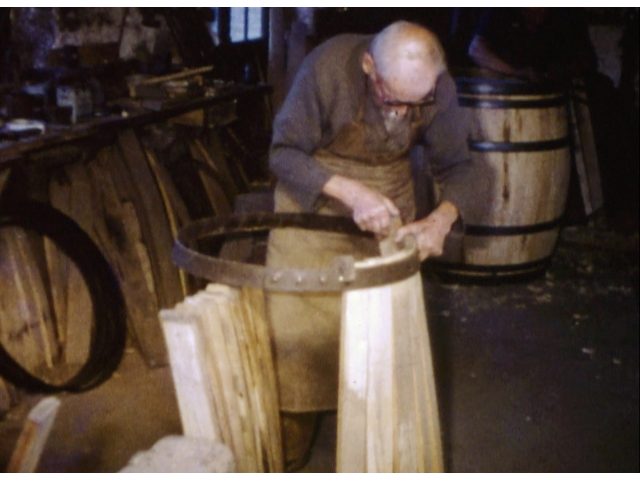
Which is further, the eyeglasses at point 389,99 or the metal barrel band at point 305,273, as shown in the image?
the eyeglasses at point 389,99

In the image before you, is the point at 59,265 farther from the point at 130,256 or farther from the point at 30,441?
the point at 30,441

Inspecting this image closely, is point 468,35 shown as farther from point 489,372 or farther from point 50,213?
point 50,213

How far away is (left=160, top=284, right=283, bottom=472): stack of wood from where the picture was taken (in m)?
1.95

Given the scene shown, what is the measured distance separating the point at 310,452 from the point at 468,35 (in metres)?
5.64

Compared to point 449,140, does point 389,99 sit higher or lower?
higher

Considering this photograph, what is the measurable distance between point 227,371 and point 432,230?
0.88m

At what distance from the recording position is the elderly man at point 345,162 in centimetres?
244

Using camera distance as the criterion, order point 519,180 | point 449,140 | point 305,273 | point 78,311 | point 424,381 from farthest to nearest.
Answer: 1. point 519,180
2. point 78,311
3. point 449,140
4. point 424,381
5. point 305,273

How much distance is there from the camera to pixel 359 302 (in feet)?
6.57

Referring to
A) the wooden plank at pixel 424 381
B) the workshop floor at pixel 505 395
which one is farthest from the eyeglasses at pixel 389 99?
the workshop floor at pixel 505 395

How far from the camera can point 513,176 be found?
196 inches

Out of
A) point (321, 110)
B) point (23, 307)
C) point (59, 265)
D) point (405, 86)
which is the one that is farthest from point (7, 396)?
point (405, 86)

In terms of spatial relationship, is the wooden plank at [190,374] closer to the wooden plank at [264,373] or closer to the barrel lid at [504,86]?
the wooden plank at [264,373]

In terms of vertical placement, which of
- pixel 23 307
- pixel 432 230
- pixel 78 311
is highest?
pixel 432 230
